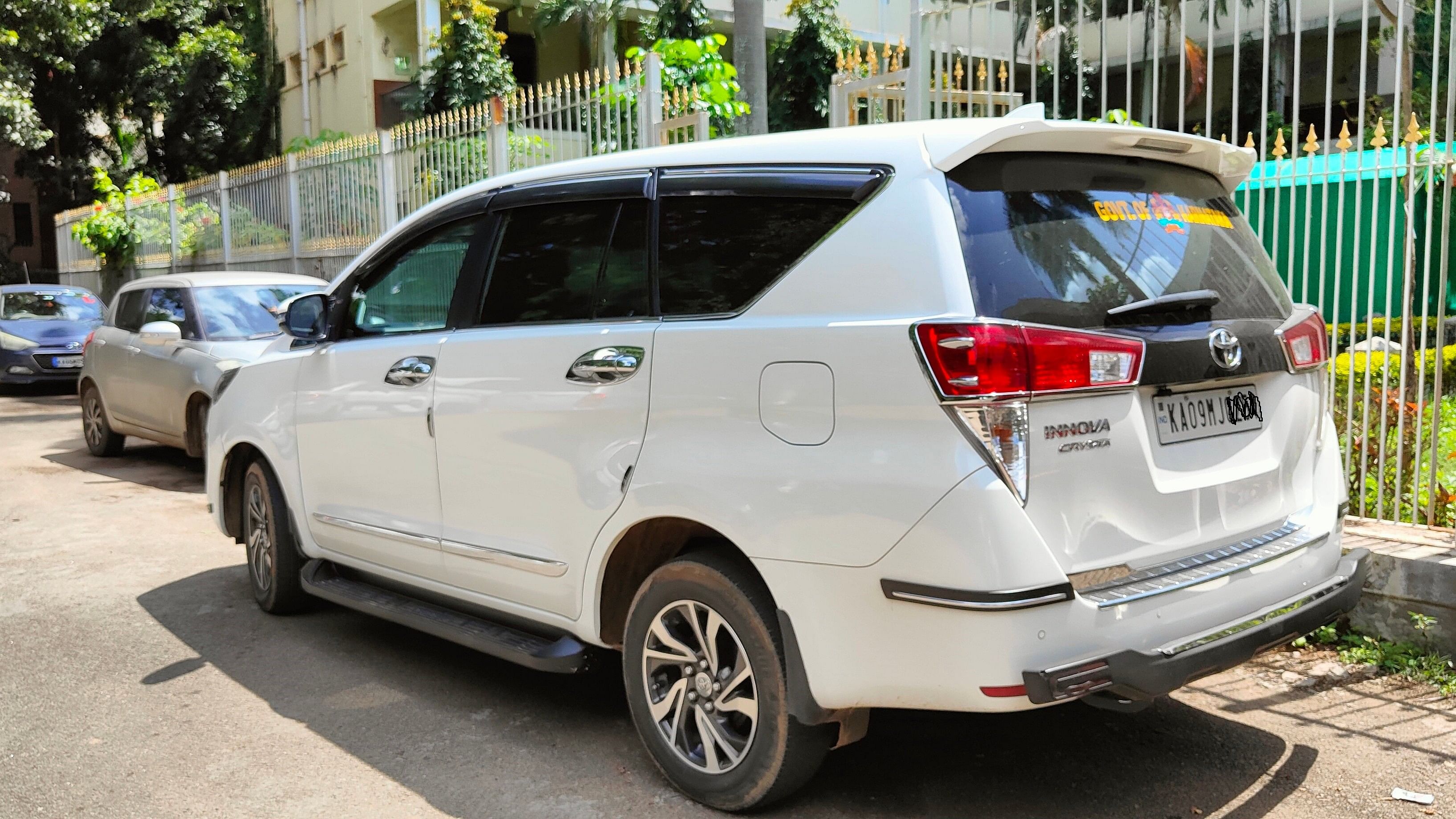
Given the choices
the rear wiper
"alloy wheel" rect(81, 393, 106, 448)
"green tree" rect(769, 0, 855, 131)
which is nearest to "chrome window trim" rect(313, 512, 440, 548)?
the rear wiper

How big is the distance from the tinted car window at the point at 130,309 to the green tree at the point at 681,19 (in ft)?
51.0

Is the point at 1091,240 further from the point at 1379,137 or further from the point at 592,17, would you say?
the point at 592,17

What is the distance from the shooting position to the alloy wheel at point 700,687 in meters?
3.51

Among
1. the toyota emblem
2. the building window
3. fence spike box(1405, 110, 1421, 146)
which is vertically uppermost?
the building window

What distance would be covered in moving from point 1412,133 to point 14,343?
1666 centimetres

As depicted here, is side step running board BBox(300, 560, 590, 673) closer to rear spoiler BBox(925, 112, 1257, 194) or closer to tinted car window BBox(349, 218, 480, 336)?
tinted car window BBox(349, 218, 480, 336)

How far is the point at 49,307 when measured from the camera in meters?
17.0

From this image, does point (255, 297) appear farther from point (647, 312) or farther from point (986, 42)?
point (647, 312)

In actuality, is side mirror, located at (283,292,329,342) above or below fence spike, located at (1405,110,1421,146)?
below

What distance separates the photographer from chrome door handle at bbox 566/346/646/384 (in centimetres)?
374

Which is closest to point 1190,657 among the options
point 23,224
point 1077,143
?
A: point 1077,143

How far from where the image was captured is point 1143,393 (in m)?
3.17

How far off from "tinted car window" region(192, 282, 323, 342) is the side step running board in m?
4.92

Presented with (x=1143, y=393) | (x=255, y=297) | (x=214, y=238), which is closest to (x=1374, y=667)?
(x=1143, y=393)
